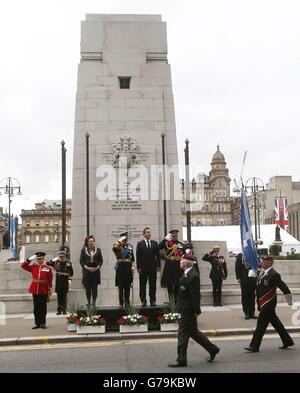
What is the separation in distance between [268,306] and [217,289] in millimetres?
7181

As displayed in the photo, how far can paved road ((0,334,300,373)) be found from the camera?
338 inches

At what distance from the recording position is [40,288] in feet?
44.6

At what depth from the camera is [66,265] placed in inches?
634

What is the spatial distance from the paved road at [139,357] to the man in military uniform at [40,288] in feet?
7.22

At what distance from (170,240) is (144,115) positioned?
22.1ft

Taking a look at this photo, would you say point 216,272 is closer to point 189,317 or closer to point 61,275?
point 61,275

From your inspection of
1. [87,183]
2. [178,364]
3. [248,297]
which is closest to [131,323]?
[178,364]

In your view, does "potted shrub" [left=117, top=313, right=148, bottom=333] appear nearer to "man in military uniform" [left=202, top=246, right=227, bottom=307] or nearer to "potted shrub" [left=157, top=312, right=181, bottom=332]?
"potted shrub" [left=157, top=312, right=181, bottom=332]

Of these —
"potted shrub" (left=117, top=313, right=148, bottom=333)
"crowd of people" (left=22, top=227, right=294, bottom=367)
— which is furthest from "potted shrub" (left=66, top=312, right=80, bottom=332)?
"potted shrub" (left=117, top=313, right=148, bottom=333)

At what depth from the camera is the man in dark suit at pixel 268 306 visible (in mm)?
9961

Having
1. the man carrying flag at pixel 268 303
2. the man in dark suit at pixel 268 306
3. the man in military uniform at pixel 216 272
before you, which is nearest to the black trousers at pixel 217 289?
the man in military uniform at pixel 216 272

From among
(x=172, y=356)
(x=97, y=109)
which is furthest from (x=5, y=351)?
(x=97, y=109)

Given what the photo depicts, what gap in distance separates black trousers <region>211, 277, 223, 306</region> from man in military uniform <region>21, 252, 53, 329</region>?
18.5 feet

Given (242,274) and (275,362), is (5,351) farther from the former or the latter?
(242,274)
